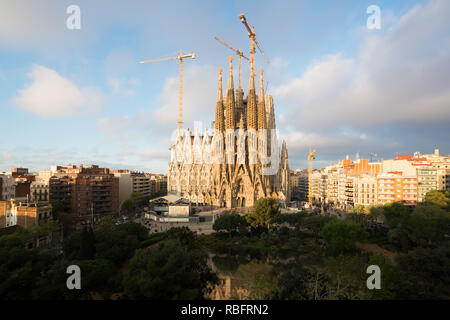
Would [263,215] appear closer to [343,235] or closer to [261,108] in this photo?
[343,235]

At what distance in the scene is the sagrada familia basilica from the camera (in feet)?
190

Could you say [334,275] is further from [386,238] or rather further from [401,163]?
[401,163]

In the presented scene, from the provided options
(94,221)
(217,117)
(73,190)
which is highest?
(217,117)

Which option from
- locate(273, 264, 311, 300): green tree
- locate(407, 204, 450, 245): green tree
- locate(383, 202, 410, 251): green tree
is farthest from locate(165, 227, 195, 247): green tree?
locate(407, 204, 450, 245): green tree

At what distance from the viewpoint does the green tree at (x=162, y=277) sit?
13117 millimetres

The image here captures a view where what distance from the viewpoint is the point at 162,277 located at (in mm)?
13641

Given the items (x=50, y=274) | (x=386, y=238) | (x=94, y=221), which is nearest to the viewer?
(x=50, y=274)

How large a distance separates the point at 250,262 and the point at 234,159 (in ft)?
123

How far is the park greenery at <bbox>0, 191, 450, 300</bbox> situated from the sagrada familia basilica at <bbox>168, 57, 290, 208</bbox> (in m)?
24.4

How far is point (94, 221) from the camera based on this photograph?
43.4 metres

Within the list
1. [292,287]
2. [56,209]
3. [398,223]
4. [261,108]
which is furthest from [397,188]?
[56,209]
